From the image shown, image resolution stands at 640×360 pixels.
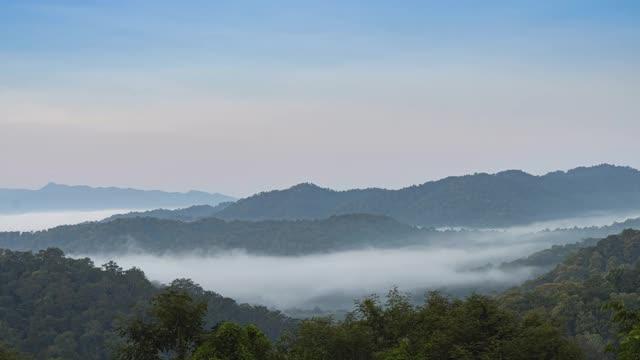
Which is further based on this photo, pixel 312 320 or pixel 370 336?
pixel 312 320

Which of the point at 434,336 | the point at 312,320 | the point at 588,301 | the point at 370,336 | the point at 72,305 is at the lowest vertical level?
the point at 588,301

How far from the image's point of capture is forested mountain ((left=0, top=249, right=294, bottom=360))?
125 metres

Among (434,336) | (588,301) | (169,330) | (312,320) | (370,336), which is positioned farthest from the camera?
(588,301)

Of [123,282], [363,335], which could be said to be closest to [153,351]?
[363,335]

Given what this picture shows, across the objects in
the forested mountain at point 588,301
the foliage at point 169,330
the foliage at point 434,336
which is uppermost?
the foliage at point 169,330

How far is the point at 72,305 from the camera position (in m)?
143

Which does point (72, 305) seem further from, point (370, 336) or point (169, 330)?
point (169, 330)

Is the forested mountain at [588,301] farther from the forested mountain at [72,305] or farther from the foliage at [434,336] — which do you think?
the forested mountain at [72,305]

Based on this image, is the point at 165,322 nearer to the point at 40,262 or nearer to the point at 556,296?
the point at 556,296

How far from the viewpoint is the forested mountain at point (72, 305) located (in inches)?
4929

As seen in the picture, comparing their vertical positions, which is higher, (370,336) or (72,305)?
(370,336)

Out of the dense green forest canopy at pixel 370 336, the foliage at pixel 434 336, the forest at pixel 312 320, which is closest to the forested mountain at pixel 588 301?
the forest at pixel 312 320

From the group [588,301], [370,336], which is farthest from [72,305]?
[370,336]

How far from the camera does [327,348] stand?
41.8 metres
